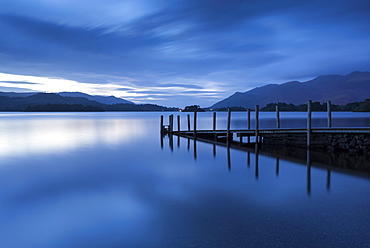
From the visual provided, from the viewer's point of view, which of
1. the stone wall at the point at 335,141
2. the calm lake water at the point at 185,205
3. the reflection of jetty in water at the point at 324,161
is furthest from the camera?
the stone wall at the point at 335,141

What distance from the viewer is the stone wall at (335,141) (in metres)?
17.1

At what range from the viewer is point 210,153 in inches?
734

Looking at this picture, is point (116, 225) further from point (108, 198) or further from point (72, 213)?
point (108, 198)

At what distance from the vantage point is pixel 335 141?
18.3m

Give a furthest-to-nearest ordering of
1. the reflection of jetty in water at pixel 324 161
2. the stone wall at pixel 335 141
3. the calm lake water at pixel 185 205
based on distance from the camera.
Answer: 1. the stone wall at pixel 335 141
2. the reflection of jetty in water at pixel 324 161
3. the calm lake water at pixel 185 205

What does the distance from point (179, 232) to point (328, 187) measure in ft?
19.6

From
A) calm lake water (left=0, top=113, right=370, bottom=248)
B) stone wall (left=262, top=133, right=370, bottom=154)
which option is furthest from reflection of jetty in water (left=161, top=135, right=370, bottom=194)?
stone wall (left=262, top=133, right=370, bottom=154)

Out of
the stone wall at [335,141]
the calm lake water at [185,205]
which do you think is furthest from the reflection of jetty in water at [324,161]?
the stone wall at [335,141]

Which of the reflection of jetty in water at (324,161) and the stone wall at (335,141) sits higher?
the stone wall at (335,141)

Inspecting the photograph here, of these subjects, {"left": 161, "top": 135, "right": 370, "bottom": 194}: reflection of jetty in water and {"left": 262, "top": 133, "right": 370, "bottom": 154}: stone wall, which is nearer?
{"left": 161, "top": 135, "right": 370, "bottom": 194}: reflection of jetty in water

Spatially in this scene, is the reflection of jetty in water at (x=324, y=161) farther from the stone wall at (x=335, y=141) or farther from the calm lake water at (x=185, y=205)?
the stone wall at (x=335, y=141)

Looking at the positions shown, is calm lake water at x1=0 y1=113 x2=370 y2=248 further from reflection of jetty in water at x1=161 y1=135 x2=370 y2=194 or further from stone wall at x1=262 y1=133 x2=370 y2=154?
stone wall at x1=262 y1=133 x2=370 y2=154

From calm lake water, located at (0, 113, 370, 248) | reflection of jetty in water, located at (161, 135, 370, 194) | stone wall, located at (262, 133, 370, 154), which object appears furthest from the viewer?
stone wall, located at (262, 133, 370, 154)

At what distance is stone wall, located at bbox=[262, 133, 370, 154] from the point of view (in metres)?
17.1
